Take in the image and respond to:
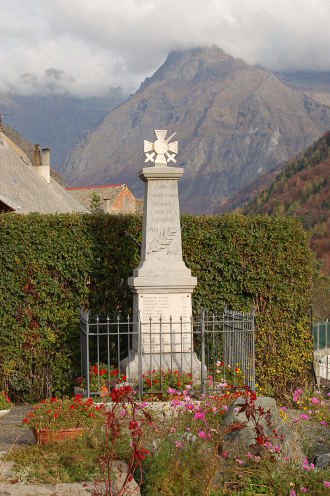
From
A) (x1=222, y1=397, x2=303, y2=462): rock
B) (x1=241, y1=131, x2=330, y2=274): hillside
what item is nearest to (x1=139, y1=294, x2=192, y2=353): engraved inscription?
(x1=222, y1=397, x2=303, y2=462): rock

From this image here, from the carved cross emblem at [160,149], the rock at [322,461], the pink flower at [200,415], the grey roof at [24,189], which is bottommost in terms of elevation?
the rock at [322,461]

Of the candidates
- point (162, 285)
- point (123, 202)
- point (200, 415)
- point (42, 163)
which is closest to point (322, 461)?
point (200, 415)

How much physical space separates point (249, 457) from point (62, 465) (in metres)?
1.84

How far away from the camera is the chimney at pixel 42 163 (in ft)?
104

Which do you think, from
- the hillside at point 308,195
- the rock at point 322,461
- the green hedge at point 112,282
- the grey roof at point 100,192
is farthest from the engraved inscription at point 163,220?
the hillside at point 308,195

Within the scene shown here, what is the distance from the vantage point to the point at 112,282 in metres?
11.7

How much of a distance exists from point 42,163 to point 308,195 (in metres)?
54.4

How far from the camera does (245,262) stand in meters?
12.0

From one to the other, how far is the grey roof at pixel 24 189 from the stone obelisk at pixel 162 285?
43.1 feet

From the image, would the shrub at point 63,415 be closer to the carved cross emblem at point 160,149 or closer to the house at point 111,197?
the carved cross emblem at point 160,149

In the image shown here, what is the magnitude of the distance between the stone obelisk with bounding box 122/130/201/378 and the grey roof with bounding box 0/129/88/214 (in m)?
13.2

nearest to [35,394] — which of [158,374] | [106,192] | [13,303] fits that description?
[13,303]

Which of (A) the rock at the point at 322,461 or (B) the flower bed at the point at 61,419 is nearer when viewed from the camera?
(A) the rock at the point at 322,461

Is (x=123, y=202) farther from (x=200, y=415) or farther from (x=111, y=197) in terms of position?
(x=200, y=415)
